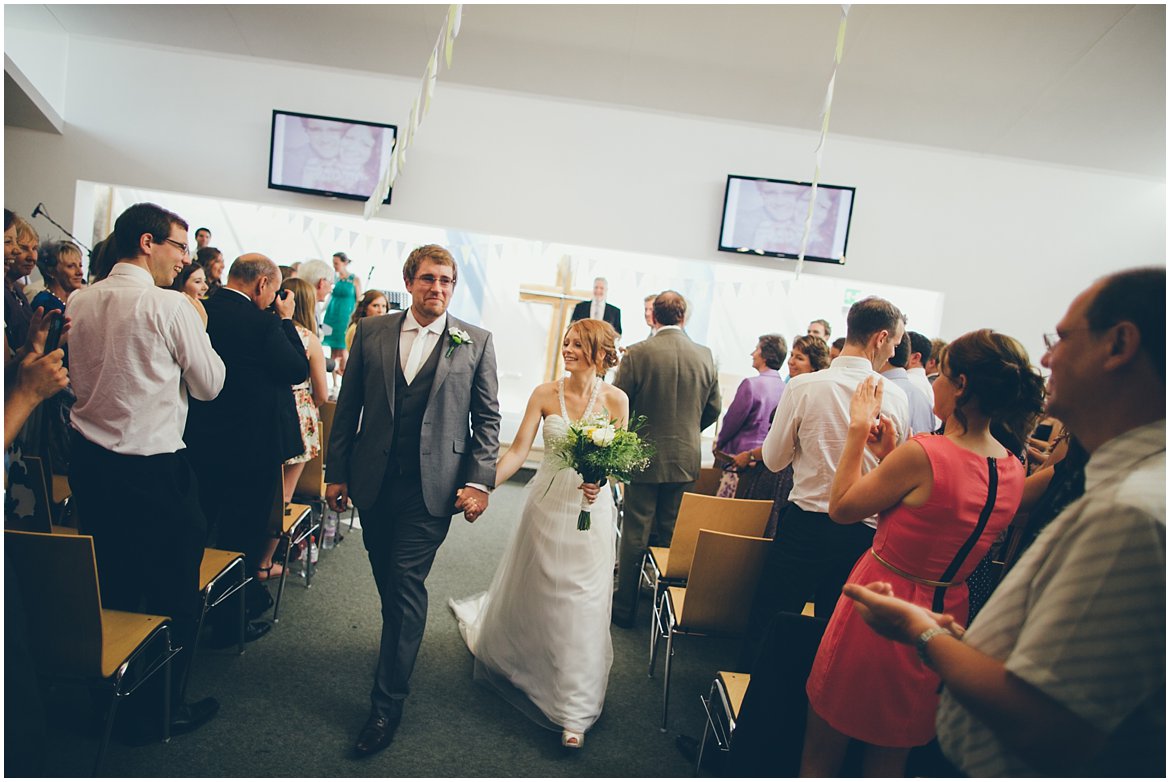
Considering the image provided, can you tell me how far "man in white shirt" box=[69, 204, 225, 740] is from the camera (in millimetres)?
2199

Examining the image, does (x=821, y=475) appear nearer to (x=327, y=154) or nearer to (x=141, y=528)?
(x=141, y=528)

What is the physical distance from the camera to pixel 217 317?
3.01 metres

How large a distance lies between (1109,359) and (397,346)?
2.22m

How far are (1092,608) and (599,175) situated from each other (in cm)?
601

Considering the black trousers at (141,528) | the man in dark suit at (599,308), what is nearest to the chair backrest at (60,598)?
the black trousers at (141,528)

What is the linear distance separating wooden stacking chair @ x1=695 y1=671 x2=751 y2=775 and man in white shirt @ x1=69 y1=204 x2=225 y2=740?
6.16ft

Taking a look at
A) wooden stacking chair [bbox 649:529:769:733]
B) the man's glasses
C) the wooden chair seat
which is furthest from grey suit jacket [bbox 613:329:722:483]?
the wooden chair seat

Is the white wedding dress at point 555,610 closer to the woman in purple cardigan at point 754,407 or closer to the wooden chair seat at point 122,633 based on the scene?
the wooden chair seat at point 122,633

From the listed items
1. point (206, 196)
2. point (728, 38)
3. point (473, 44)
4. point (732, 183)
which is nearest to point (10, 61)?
point (206, 196)

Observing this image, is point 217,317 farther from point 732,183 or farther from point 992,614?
point 732,183

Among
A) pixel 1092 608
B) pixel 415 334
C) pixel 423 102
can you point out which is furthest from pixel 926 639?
pixel 423 102

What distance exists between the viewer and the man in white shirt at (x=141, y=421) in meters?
2.20

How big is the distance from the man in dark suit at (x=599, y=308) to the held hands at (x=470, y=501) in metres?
4.41

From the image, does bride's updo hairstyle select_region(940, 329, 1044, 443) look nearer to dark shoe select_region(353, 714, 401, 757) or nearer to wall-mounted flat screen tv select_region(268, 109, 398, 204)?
dark shoe select_region(353, 714, 401, 757)
